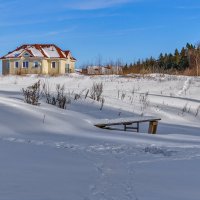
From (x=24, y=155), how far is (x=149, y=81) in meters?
19.8

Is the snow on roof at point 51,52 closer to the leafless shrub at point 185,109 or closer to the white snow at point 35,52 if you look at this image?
the white snow at point 35,52

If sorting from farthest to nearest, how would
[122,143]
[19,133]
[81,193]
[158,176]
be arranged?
[19,133] < [122,143] < [158,176] < [81,193]

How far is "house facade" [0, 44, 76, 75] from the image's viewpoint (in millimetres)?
47375

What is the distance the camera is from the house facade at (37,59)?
155 feet

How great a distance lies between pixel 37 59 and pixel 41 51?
1.60m

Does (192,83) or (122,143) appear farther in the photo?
(192,83)

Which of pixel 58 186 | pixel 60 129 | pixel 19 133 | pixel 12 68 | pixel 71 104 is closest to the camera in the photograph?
pixel 58 186

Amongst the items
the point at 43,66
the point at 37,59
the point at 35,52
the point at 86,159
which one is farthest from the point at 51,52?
the point at 86,159

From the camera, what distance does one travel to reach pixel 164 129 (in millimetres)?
11766

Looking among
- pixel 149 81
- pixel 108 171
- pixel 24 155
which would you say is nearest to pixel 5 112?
pixel 24 155

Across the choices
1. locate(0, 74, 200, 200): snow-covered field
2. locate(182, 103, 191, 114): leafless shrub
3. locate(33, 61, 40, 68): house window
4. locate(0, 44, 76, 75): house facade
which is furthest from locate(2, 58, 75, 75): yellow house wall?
locate(0, 74, 200, 200): snow-covered field

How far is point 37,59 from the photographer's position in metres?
47.3

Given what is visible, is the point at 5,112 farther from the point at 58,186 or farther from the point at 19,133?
the point at 58,186

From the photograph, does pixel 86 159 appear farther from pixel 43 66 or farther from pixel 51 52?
pixel 51 52
